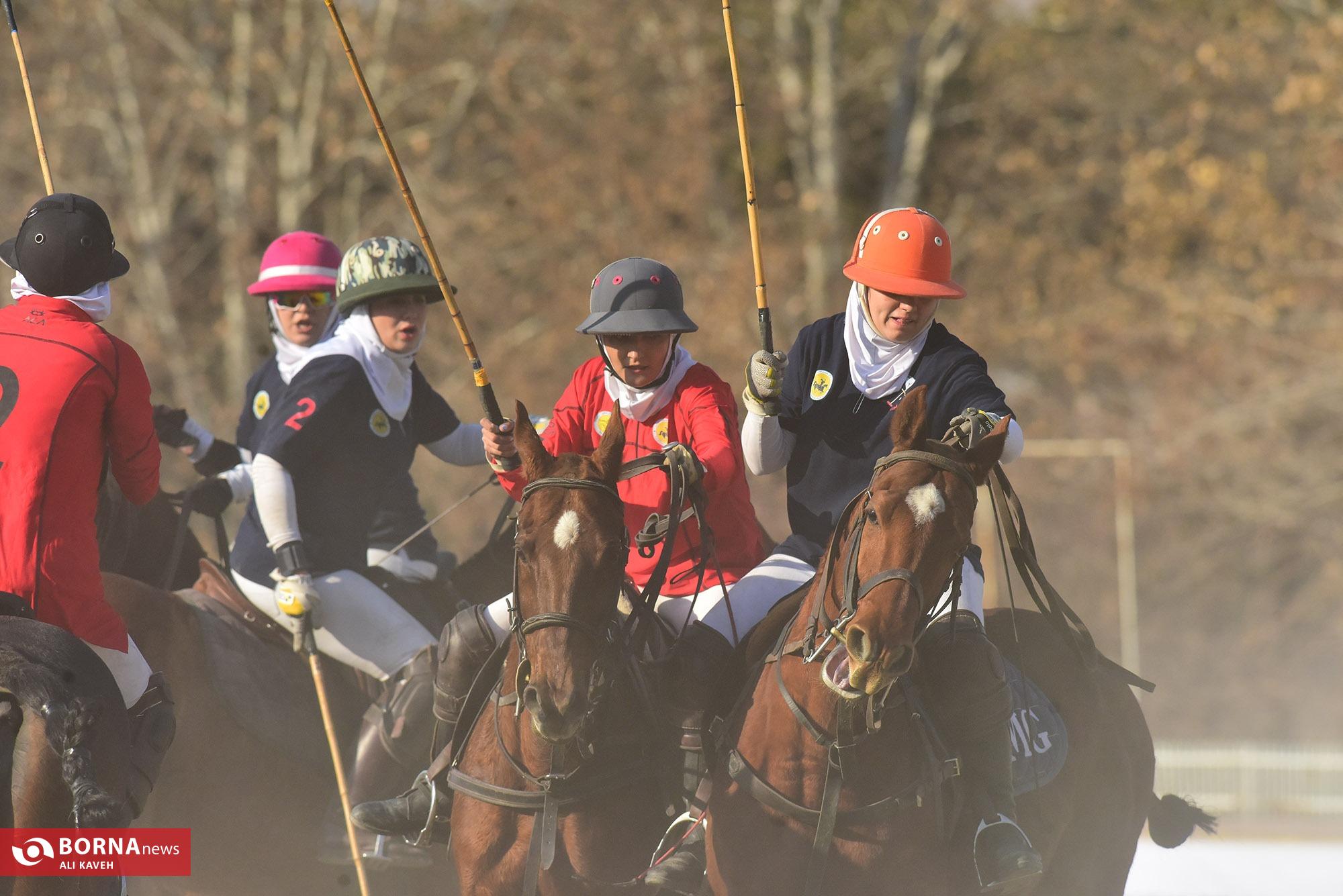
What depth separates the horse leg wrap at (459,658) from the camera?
18.1ft

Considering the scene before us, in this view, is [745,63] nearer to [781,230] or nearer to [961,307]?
[781,230]

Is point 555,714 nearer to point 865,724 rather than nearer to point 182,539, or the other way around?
point 865,724

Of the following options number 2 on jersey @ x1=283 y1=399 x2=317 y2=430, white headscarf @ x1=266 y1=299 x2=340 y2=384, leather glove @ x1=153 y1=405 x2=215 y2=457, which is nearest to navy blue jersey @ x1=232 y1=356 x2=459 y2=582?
number 2 on jersey @ x1=283 y1=399 x2=317 y2=430

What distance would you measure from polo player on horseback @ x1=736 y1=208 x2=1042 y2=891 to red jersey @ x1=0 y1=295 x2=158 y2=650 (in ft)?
6.21

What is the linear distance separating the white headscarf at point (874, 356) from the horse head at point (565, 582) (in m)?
1.09

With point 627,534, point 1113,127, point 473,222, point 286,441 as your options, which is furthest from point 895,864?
point 1113,127

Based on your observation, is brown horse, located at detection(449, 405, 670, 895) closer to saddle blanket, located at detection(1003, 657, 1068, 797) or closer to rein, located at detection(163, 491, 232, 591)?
saddle blanket, located at detection(1003, 657, 1068, 797)

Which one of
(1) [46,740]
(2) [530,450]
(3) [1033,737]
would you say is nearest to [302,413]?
(2) [530,450]

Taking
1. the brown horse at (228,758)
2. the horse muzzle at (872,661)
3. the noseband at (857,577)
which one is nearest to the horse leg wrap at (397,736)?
the brown horse at (228,758)

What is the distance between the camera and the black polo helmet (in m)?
4.95

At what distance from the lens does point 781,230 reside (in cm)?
2467

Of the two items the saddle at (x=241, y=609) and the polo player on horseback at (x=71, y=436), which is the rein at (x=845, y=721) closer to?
the polo player on horseback at (x=71, y=436)

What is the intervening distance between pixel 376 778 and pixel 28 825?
2132 millimetres

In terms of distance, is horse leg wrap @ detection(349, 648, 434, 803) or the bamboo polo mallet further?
horse leg wrap @ detection(349, 648, 434, 803)
